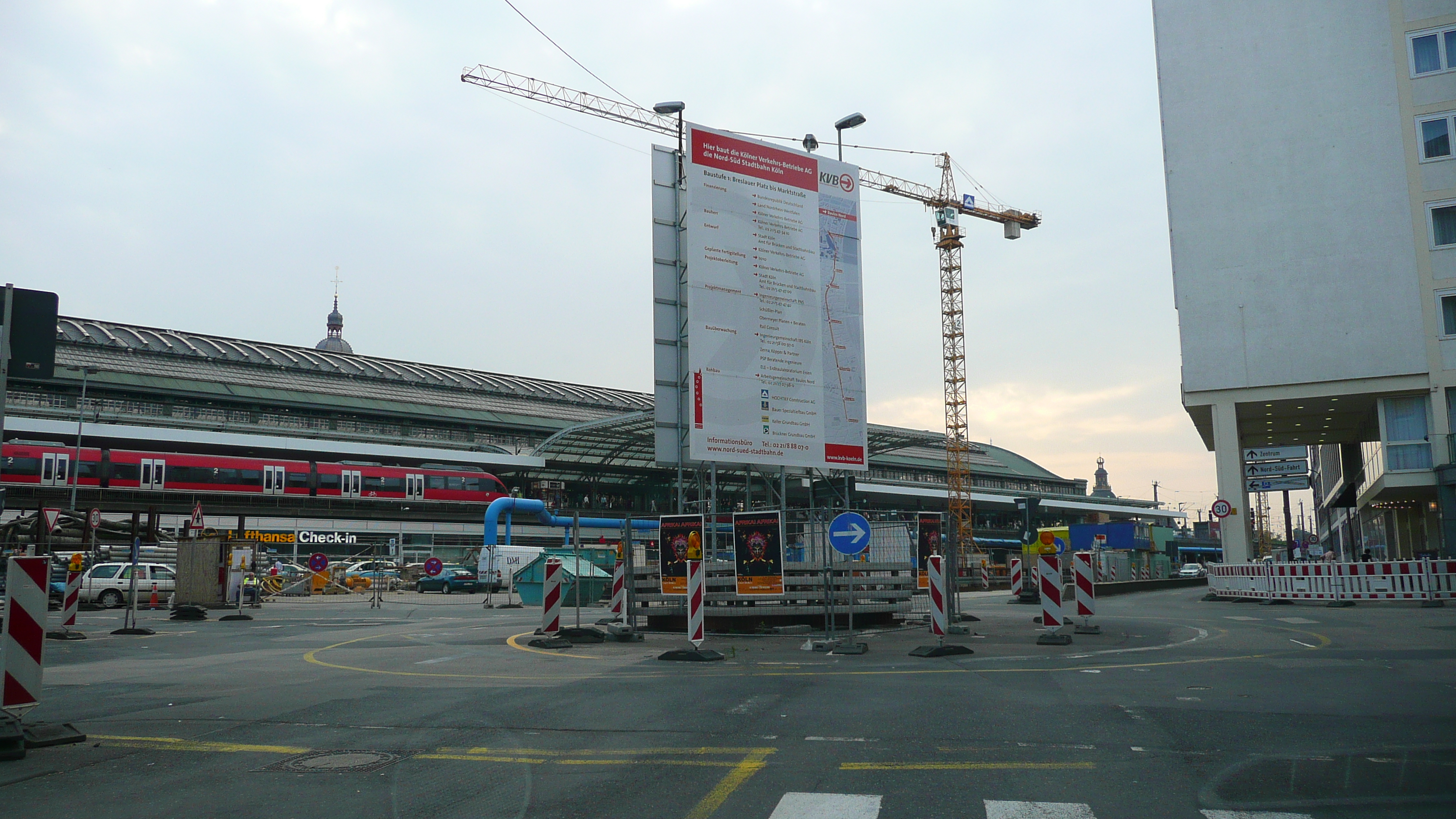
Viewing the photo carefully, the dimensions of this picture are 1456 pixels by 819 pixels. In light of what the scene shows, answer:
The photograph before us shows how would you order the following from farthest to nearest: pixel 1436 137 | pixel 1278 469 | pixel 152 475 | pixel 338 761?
pixel 1278 469 → pixel 152 475 → pixel 1436 137 → pixel 338 761

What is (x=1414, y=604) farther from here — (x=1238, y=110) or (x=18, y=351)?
(x=18, y=351)

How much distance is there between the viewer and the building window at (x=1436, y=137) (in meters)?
32.1

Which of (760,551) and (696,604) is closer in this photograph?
(696,604)

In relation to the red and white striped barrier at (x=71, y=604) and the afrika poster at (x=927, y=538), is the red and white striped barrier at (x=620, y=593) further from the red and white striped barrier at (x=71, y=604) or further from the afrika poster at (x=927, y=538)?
the red and white striped barrier at (x=71, y=604)

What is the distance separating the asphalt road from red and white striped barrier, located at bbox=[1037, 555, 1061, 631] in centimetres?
128

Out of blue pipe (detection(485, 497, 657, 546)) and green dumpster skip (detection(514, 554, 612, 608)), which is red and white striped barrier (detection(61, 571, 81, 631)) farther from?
blue pipe (detection(485, 497, 657, 546))

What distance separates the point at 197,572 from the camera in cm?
2822

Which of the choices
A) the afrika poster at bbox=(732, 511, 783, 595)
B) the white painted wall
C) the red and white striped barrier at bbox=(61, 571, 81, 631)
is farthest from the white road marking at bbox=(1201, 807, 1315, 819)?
the white painted wall

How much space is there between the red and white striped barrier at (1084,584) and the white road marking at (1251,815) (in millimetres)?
11449

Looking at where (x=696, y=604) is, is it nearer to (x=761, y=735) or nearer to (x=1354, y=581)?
(x=761, y=735)

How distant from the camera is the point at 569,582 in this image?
100ft

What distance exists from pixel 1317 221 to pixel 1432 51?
6382 mm

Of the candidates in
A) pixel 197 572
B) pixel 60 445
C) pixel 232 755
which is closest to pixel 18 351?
pixel 232 755

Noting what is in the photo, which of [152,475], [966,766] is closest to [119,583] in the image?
[152,475]
